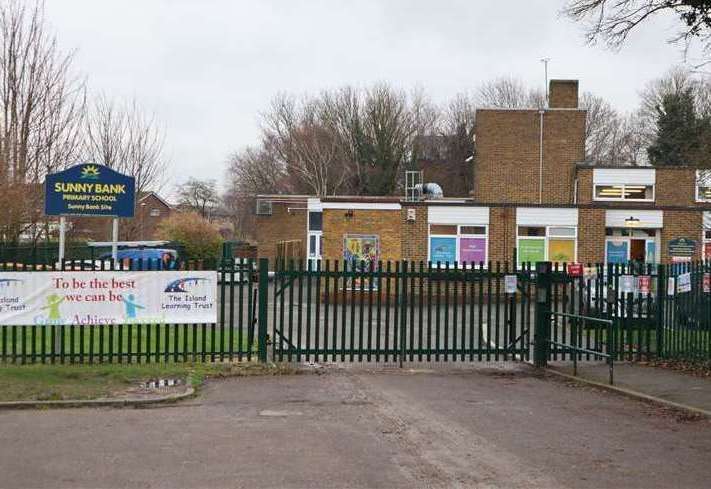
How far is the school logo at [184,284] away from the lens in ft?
45.2

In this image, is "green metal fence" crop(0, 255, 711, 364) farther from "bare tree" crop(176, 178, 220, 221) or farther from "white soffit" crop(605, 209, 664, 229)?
"bare tree" crop(176, 178, 220, 221)

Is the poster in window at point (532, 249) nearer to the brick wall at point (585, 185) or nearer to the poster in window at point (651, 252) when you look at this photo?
the poster in window at point (651, 252)

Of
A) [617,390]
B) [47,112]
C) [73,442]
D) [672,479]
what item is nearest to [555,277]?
[617,390]

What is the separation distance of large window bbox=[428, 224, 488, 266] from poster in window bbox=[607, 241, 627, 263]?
5.32m

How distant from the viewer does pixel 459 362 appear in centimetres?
1538

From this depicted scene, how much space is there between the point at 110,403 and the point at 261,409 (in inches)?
75.0

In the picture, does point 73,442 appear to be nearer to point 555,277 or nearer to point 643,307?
point 555,277

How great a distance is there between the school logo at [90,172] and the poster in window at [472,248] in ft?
62.4

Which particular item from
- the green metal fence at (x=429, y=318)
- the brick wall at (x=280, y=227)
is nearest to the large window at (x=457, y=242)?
the green metal fence at (x=429, y=318)

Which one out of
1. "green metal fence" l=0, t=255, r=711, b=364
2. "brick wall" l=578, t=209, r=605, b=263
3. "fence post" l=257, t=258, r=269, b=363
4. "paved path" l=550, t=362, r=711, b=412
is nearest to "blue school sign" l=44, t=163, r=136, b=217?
"green metal fence" l=0, t=255, r=711, b=364

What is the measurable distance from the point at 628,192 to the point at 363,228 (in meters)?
12.4

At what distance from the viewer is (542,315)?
14711 mm

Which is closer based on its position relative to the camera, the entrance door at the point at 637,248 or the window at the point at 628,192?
the entrance door at the point at 637,248

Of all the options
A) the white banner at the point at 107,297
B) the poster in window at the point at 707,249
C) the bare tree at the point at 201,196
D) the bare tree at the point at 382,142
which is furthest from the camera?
the bare tree at the point at 201,196
